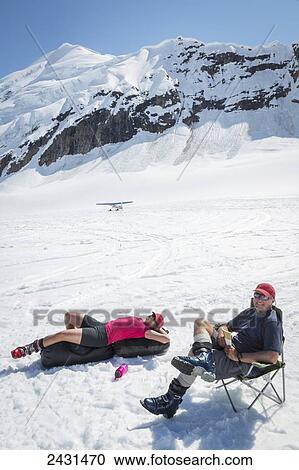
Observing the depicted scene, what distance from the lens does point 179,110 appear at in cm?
9394

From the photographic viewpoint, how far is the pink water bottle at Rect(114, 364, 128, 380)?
4922 mm

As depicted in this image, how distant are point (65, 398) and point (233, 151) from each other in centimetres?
8240

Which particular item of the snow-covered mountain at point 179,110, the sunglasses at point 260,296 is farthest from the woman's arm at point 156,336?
the snow-covered mountain at point 179,110

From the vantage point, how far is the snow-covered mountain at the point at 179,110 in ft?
290

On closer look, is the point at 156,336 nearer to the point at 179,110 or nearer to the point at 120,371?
the point at 120,371

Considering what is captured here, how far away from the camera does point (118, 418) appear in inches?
161

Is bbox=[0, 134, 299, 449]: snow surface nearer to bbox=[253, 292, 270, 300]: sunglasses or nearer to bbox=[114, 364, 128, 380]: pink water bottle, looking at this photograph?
bbox=[114, 364, 128, 380]: pink water bottle

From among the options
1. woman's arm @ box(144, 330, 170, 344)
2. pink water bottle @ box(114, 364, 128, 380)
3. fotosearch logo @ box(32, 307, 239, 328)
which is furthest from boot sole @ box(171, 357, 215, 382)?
fotosearch logo @ box(32, 307, 239, 328)

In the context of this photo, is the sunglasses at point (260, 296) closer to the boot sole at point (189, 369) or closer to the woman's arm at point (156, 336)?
the boot sole at point (189, 369)

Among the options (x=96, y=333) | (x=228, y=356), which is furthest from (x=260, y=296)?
(x=96, y=333)

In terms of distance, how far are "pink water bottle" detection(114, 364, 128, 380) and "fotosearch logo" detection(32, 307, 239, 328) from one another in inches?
65.4

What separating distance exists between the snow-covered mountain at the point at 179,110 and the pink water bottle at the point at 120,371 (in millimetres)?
77150

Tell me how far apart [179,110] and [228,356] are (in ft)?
317

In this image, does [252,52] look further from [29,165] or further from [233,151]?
[29,165]
